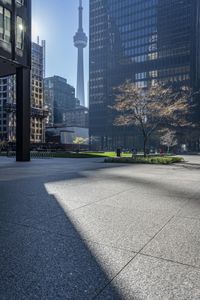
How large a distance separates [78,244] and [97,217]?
1.56 metres

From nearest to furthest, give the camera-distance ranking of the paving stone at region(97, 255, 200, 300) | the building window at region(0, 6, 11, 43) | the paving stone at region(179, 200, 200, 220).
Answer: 1. the paving stone at region(97, 255, 200, 300)
2. the paving stone at region(179, 200, 200, 220)
3. the building window at region(0, 6, 11, 43)

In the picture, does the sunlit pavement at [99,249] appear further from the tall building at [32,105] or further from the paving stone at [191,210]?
the tall building at [32,105]

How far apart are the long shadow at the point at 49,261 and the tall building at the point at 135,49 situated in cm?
10070

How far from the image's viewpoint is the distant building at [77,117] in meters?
188

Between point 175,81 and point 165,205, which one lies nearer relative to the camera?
point 165,205

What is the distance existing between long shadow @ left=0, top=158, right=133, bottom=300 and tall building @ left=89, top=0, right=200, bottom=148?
10070 centimetres

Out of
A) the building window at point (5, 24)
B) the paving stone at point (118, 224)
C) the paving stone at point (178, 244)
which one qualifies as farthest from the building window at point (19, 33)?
the paving stone at point (178, 244)

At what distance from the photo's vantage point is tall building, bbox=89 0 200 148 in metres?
99.9

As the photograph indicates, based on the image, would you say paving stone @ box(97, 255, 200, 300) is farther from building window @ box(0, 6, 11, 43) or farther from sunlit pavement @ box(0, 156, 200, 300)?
building window @ box(0, 6, 11, 43)

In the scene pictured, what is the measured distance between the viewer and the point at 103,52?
124 meters

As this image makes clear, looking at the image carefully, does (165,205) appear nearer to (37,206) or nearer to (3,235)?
(37,206)

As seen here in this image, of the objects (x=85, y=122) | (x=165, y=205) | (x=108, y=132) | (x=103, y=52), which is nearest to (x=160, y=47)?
(x=103, y=52)

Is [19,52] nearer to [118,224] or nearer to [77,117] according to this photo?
[118,224]

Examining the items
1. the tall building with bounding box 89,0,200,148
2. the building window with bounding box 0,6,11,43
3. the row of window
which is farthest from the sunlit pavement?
the tall building with bounding box 89,0,200,148
